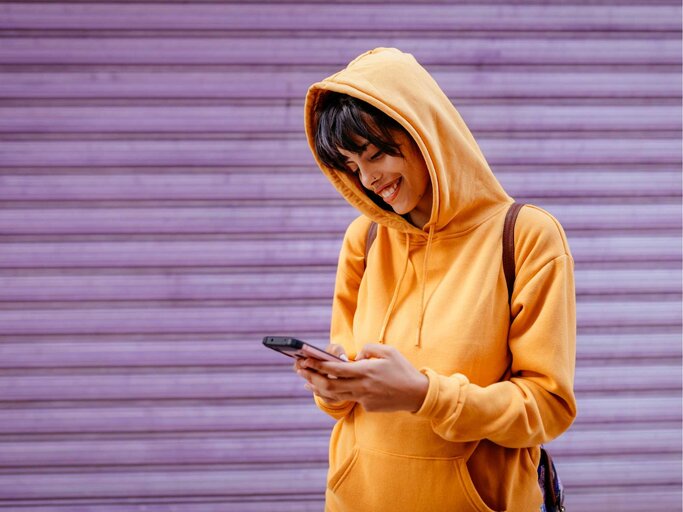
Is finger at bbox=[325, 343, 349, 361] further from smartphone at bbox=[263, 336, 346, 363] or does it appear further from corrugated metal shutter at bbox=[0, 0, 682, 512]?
corrugated metal shutter at bbox=[0, 0, 682, 512]

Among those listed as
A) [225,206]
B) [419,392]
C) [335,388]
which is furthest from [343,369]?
[225,206]

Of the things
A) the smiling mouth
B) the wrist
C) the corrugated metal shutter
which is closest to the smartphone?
the wrist

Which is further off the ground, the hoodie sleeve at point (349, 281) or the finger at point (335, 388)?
the hoodie sleeve at point (349, 281)

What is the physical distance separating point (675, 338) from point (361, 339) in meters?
2.61

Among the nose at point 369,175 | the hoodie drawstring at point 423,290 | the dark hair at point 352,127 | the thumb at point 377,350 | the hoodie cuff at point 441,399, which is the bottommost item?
the hoodie cuff at point 441,399

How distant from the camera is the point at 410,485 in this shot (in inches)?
68.9

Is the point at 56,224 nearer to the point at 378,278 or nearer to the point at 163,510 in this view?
the point at 163,510

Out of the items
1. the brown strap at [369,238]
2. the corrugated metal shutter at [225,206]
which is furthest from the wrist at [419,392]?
the corrugated metal shutter at [225,206]

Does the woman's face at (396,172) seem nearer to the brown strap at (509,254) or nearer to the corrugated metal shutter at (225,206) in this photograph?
the brown strap at (509,254)

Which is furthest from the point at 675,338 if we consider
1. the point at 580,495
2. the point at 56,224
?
the point at 56,224

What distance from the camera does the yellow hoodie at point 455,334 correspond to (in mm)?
1639

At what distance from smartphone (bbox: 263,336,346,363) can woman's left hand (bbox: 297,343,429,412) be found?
3cm

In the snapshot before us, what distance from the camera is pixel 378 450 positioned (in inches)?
71.1

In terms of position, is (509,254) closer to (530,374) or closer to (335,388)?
(530,374)
